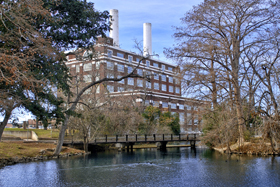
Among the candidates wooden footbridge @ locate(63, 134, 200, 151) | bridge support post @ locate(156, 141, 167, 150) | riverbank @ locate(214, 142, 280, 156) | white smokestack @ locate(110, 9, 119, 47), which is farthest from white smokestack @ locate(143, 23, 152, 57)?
riverbank @ locate(214, 142, 280, 156)

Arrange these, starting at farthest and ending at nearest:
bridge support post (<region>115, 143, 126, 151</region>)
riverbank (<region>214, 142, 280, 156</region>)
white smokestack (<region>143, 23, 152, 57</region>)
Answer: white smokestack (<region>143, 23, 152, 57</region>)
bridge support post (<region>115, 143, 126, 151</region>)
riverbank (<region>214, 142, 280, 156</region>)

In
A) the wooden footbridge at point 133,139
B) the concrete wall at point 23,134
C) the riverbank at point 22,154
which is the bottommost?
the riverbank at point 22,154

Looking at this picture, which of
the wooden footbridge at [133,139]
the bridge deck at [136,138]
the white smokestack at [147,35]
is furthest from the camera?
the white smokestack at [147,35]

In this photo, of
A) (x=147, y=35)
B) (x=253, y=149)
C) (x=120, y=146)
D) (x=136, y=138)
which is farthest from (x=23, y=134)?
(x=147, y=35)

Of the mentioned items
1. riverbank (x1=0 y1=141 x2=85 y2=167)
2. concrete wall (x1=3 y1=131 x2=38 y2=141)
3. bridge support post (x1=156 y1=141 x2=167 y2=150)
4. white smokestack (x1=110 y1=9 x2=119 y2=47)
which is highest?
white smokestack (x1=110 y1=9 x2=119 y2=47)

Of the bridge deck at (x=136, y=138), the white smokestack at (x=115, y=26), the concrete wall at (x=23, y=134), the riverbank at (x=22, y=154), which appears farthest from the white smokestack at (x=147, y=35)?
the riverbank at (x=22, y=154)

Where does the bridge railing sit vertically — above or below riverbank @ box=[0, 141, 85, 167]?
above

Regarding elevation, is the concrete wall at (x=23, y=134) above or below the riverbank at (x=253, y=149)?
above

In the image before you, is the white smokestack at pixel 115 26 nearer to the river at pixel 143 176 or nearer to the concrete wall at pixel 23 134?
the concrete wall at pixel 23 134

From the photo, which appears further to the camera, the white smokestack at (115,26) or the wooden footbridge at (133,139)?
the white smokestack at (115,26)

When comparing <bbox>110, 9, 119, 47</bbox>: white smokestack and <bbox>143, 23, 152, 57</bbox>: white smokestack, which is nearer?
<bbox>110, 9, 119, 47</bbox>: white smokestack

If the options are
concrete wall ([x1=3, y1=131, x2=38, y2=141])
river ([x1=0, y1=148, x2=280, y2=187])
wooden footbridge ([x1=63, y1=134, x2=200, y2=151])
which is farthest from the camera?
concrete wall ([x1=3, y1=131, x2=38, y2=141])

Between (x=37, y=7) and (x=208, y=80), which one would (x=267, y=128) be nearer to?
(x=208, y=80)

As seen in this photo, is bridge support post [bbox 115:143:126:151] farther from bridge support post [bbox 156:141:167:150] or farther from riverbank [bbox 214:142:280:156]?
riverbank [bbox 214:142:280:156]
